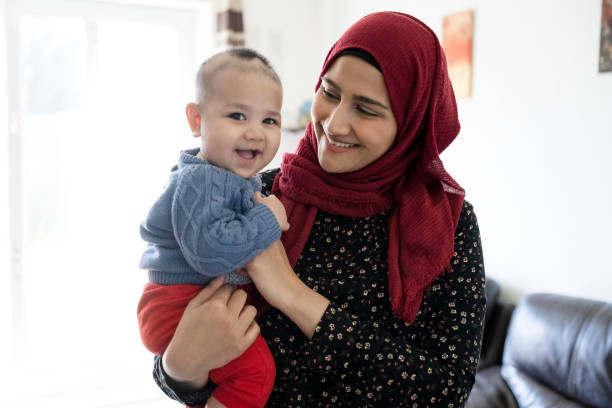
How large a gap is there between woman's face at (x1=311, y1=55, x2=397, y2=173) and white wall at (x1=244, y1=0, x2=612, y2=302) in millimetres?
1435

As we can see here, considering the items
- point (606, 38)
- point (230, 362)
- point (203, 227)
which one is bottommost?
point (230, 362)

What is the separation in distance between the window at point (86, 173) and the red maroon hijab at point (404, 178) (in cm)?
249

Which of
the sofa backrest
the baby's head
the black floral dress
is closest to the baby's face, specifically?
the baby's head

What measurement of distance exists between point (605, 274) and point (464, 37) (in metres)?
1.42

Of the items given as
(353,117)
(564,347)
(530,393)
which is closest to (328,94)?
(353,117)

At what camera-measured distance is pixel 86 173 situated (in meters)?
3.37

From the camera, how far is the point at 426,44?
4.07ft

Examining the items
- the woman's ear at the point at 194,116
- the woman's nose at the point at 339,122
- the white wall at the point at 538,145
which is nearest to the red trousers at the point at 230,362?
the woman's ear at the point at 194,116

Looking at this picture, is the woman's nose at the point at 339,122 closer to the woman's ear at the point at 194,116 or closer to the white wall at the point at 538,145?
the woman's ear at the point at 194,116

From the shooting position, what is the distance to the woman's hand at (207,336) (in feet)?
3.29

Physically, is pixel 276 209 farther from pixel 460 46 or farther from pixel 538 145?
pixel 460 46

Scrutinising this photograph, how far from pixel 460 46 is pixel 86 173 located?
247cm

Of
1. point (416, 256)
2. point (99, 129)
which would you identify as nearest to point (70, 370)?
point (99, 129)

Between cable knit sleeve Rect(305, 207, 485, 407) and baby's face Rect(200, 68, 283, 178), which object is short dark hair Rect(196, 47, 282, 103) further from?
cable knit sleeve Rect(305, 207, 485, 407)
